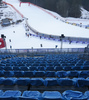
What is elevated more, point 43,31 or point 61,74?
point 43,31

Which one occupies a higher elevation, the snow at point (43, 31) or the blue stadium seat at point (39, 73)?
the snow at point (43, 31)

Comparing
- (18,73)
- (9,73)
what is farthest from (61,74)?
(9,73)

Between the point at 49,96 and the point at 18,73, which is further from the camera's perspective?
the point at 18,73

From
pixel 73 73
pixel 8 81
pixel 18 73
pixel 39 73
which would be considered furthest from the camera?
pixel 18 73

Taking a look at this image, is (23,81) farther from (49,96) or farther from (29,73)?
(49,96)

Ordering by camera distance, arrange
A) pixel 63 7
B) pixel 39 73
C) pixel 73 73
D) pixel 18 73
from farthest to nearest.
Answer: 1. pixel 63 7
2. pixel 18 73
3. pixel 39 73
4. pixel 73 73

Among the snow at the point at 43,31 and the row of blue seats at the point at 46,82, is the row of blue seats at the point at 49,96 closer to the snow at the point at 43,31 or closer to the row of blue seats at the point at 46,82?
the row of blue seats at the point at 46,82

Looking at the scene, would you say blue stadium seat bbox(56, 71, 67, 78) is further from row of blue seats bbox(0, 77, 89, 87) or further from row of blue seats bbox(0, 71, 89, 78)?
row of blue seats bbox(0, 77, 89, 87)

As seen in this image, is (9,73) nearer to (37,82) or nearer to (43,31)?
(37,82)

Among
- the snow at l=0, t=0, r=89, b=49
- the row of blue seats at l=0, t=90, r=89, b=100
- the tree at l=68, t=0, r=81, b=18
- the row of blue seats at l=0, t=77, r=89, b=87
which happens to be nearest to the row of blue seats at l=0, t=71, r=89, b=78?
the row of blue seats at l=0, t=77, r=89, b=87

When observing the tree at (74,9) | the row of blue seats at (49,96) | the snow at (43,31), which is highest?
the tree at (74,9)

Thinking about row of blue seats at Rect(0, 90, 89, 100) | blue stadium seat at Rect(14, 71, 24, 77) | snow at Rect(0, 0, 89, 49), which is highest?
snow at Rect(0, 0, 89, 49)

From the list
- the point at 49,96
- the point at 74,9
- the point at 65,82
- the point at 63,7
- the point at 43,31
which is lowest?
the point at 65,82

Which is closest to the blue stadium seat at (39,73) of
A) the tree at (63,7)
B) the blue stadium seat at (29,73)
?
the blue stadium seat at (29,73)
